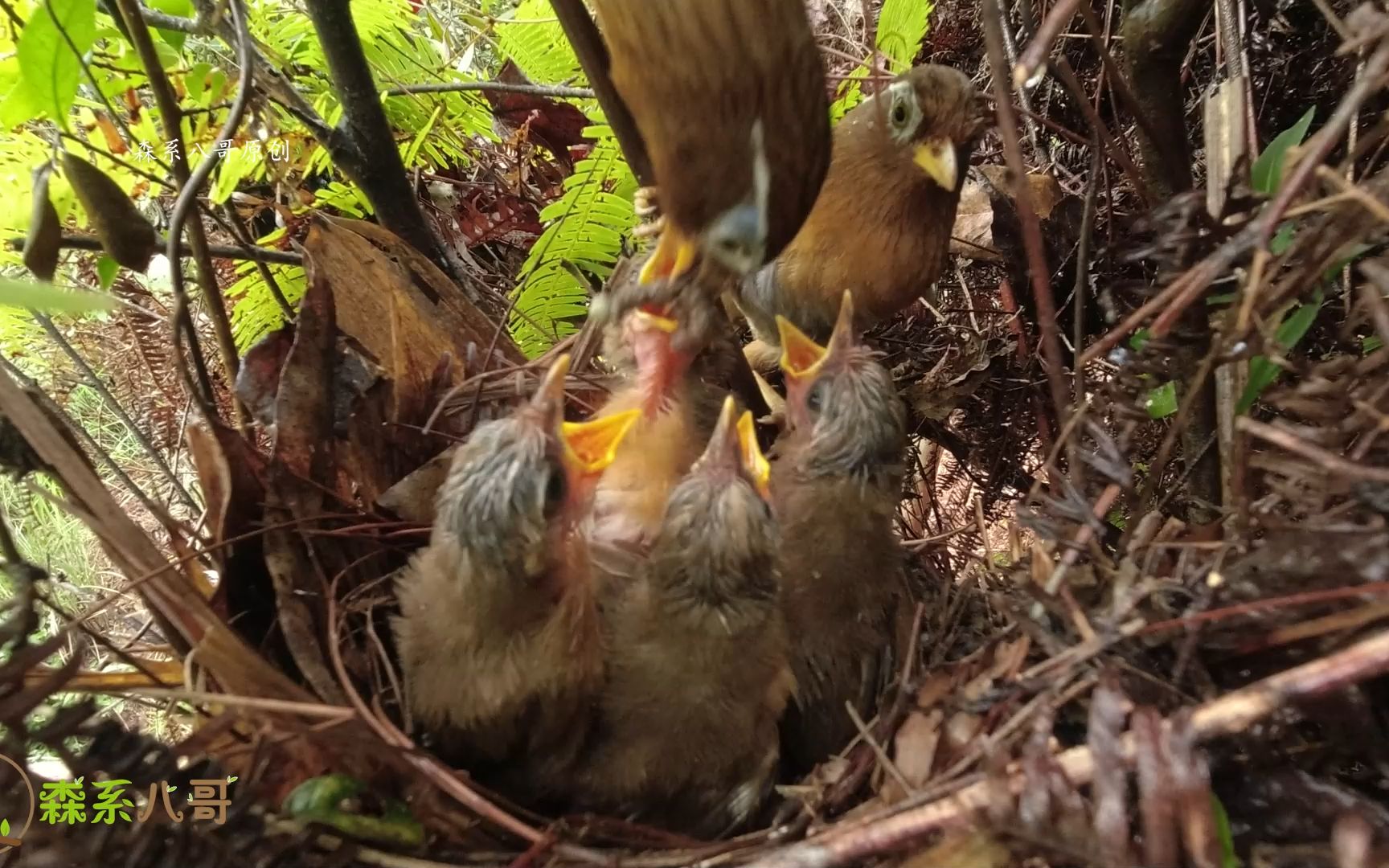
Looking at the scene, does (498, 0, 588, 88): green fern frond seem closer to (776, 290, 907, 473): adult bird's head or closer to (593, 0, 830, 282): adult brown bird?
(593, 0, 830, 282): adult brown bird

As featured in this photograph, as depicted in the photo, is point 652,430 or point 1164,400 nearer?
point 1164,400

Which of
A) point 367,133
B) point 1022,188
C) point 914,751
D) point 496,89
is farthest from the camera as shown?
point 496,89

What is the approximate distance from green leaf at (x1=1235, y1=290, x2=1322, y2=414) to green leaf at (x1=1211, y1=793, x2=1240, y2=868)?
0.36 metres

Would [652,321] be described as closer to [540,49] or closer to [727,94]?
[727,94]

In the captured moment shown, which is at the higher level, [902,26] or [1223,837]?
[902,26]

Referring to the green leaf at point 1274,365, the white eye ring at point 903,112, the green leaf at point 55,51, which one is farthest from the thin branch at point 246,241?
the green leaf at point 1274,365

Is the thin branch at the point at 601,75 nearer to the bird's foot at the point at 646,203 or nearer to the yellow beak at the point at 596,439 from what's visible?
the bird's foot at the point at 646,203

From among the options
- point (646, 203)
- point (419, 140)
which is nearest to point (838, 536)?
point (646, 203)

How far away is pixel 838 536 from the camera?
107cm

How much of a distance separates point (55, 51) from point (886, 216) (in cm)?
107

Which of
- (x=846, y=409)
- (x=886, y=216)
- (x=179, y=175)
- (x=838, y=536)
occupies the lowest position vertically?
(x=838, y=536)

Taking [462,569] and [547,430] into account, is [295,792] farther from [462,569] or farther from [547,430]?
[547,430]

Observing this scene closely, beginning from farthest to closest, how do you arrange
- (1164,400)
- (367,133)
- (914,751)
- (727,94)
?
(367,133) → (1164,400) → (727,94) → (914,751)

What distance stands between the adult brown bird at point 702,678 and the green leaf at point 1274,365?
467mm
